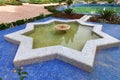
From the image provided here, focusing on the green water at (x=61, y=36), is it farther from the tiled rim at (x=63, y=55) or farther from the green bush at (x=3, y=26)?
the green bush at (x=3, y=26)

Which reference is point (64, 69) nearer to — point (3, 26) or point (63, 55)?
point (63, 55)

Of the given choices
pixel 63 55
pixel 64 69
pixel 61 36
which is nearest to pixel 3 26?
pixel 61 36

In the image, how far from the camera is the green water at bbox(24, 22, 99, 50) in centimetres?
743

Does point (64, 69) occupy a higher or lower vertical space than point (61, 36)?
lower

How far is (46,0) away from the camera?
24109 millimetres

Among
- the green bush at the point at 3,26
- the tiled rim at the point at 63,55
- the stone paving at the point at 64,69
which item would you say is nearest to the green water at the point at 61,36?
the tiled rim at the point at 63,55

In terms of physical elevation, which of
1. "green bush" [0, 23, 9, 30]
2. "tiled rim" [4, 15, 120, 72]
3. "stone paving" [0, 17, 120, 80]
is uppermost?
"green bush" [0, 23, 9, 30]

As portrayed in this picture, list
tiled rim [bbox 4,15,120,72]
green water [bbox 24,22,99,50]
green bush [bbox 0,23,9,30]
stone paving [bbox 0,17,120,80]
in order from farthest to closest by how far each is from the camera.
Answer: green bush [bbox 0,23,9,30]
green water [bbox 24,22,99,50]
tiled rim [bbox 4,15,120,72]
stone paving [bbox 0,17,120,80]

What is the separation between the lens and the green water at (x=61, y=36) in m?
7.43

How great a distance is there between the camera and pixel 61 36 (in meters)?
8.35

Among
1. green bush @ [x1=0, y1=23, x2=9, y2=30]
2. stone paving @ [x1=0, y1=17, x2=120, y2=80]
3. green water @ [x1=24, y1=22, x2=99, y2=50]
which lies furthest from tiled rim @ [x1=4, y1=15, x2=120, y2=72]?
green bush @ [x1=0, y1=23, x2=9, y2=30]

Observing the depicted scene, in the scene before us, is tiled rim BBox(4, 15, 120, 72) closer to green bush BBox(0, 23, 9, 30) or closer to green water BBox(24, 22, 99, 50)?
green water BBox(24, 22, 99, 50)

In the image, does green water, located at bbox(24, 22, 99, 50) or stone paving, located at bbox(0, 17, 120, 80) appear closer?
stone paving, located at bbox(0, 17, 120, 80)

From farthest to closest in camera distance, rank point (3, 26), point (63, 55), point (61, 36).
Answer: point (3, 26) → point (61, 36) → point (63, 55)
